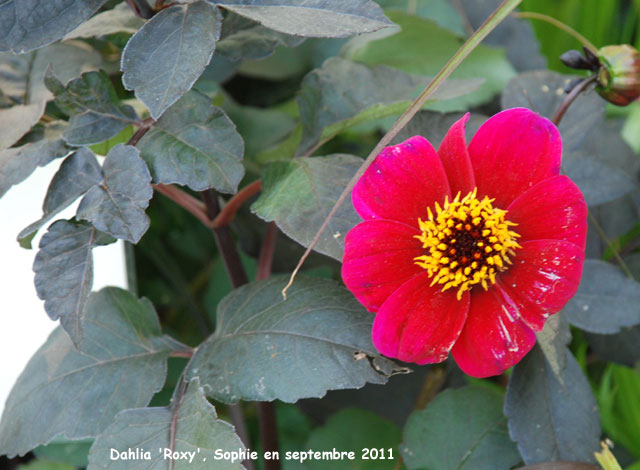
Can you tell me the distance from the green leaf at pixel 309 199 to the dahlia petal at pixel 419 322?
0.04 meters

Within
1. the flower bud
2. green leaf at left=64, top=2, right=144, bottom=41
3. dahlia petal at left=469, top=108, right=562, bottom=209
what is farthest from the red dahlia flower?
green leaf at left=64, top=2, right=144, bottom=41

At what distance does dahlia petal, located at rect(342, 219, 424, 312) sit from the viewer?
0.36 m

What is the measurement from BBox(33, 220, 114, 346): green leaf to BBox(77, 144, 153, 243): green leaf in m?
0.02

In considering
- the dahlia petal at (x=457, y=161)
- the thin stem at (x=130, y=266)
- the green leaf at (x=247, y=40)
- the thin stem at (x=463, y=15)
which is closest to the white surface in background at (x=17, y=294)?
the thin stem at (x=130, y=266)

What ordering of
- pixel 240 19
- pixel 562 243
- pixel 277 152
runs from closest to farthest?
pixel 562 243 < pixel 240 19 < pixel 277 152

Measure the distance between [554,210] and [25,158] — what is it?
0.32m

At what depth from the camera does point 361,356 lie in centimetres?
38

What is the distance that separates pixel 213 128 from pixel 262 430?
0.27m

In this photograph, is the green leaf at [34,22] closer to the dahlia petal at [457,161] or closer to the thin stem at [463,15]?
the dahlia petal at [457,161]

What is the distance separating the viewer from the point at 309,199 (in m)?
0.41

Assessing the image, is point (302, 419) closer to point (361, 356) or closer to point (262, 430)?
point (262, 430)

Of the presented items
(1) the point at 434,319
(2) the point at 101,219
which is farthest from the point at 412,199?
(2) the point at 101,219

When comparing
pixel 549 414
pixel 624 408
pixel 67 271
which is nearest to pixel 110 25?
pixel 67 271

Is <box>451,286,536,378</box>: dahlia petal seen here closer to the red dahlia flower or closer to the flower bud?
the red dahlia flower
